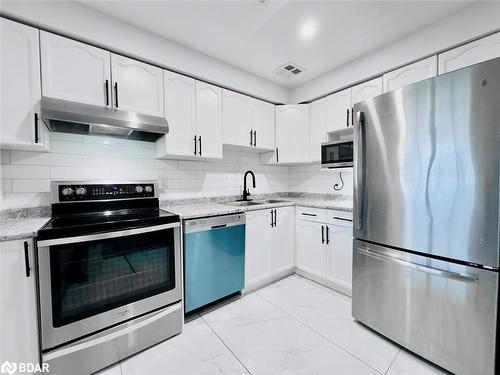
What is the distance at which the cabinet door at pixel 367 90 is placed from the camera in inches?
87.0

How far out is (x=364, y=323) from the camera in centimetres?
173

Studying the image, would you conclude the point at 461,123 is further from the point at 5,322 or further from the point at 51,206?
the point at 51,206

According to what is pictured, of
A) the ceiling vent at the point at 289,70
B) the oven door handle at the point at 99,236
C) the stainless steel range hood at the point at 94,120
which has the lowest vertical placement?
the oven door handle at the point at 99,236

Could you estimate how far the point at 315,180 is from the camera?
3139 mm

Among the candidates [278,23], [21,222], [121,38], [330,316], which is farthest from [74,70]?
[330,316]

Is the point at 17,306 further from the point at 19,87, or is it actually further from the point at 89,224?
the point at 19,87

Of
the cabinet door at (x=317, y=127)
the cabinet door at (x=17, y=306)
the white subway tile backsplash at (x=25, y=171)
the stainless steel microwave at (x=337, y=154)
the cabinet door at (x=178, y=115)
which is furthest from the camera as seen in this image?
the cabinet door at (x=317, y=127)

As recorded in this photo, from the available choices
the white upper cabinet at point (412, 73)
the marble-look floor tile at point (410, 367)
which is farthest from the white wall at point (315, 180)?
the marble-look floor tile at point (410, 367)

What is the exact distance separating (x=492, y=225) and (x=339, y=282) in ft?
4.72

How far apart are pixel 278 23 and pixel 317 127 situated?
51.8 inches

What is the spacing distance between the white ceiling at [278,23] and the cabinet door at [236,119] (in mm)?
409

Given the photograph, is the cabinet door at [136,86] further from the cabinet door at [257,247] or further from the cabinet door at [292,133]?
the cabinet door at [292,133]

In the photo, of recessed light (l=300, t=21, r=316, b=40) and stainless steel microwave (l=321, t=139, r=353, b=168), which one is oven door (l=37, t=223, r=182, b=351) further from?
recessed light (l=300, t=21, r=316, b=40)

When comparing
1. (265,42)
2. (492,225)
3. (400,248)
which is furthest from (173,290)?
(265,42)
